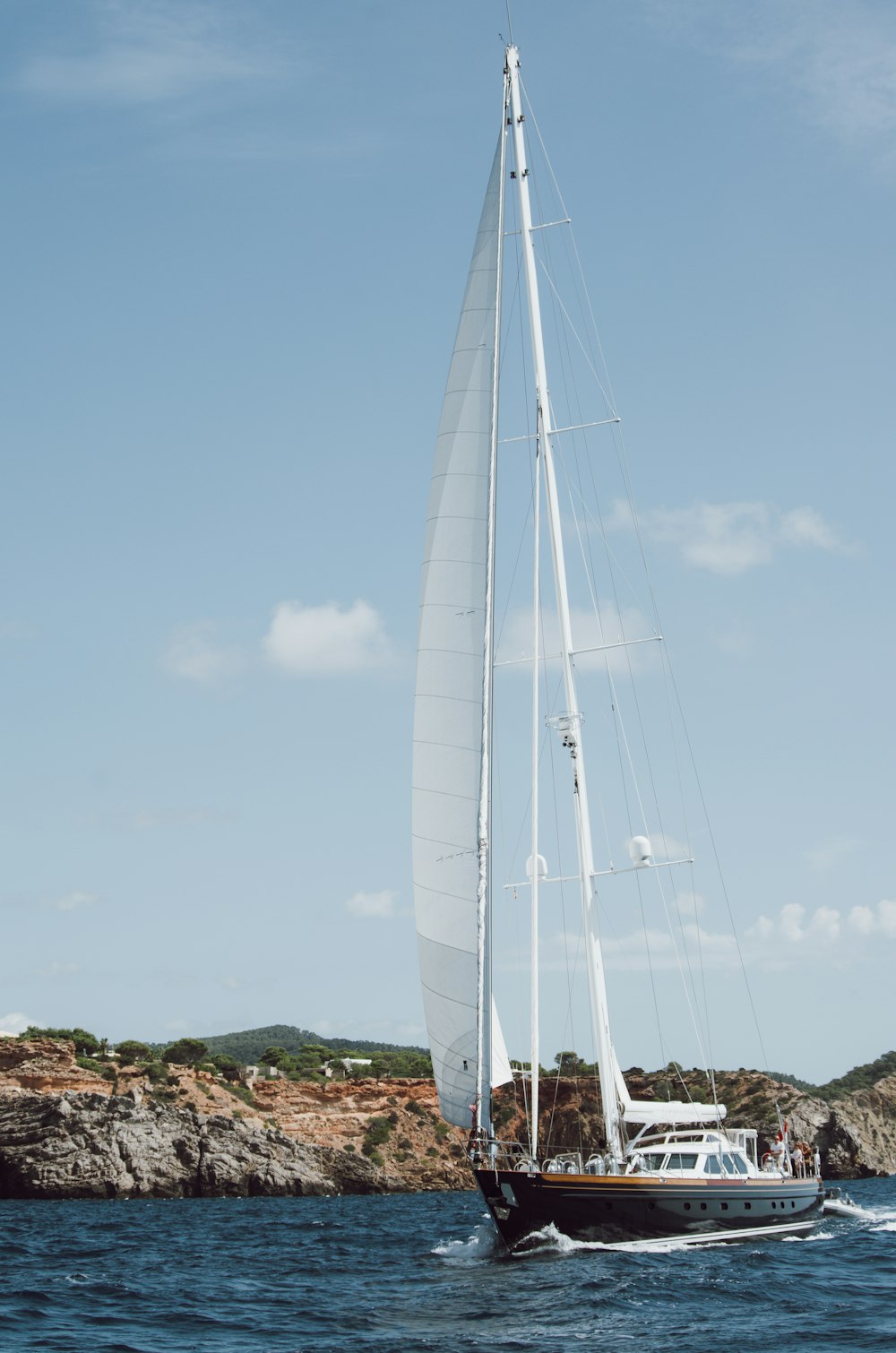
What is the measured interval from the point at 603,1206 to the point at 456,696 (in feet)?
36.2

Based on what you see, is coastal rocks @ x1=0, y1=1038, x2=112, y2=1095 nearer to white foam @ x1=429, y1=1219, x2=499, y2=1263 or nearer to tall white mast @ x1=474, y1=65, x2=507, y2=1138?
white foam @ x1=429, y1=1219, x2=499, y2=1263

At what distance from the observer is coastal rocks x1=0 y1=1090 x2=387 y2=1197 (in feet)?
186

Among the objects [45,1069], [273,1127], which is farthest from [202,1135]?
[45,1069]

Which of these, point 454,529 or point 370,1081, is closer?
point 454,529

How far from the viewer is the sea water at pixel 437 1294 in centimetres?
1872

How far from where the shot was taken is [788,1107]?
255 feet

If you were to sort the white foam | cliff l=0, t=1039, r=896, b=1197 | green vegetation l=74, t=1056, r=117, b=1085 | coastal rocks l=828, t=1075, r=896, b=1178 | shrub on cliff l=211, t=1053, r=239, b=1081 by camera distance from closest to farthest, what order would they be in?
1. the white foam
2. cliff l=0, t=1039, r=896, b=1197
3. green vegetation l=74, t=1056, r=117, b=1085
4. coastal rocks l=828, t=1075, r=896, b=1178
5. shrub on cliff l=211, t=1053, r=239, b=1081

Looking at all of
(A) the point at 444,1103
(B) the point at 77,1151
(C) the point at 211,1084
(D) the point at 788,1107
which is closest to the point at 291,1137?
(C) the point at 211,1084

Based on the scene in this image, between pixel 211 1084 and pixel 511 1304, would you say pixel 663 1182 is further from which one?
pixel 211 1084

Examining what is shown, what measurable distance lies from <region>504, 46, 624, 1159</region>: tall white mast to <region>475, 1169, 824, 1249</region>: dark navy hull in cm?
162

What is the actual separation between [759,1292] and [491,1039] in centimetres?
682

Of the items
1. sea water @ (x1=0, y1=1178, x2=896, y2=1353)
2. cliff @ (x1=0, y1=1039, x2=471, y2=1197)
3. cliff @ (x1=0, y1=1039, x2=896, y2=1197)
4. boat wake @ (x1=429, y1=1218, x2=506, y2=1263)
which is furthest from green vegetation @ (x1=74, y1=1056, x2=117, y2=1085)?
boat wake @ (x1=429, y1=1218, x2=506, y2=1263)

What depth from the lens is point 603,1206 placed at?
25.6 m

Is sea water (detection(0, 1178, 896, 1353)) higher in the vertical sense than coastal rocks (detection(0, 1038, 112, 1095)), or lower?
lower
